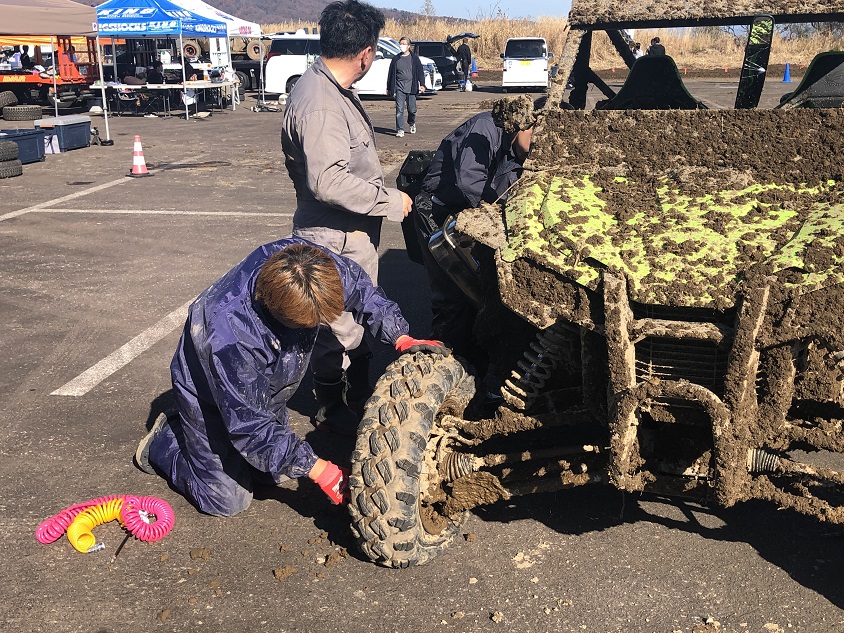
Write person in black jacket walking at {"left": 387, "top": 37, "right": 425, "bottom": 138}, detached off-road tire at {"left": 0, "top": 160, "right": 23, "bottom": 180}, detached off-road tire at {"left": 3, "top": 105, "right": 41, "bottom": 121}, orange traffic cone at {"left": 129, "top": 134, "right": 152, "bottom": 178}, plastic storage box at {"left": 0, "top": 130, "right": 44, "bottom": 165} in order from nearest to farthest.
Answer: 1. detached off-road tire at {"left": 0, "top": 160, "right": 23, "bottom": 180}
2. orange traffic cone at {"left": 129, "top": 134, "right": 152, "bottom": 178}
3. plastic storage box at {"left": 0, "top": 130, "right": 44, "bottom": 165}
4. person in black jacket walking at {"left": 387, "top": 37, "right": 425, "bottom": 138}
5. detached off-road tire at {"left": 3, "top": 105, "right": 41, "bottom": 121}

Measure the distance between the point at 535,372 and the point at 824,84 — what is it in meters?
2.44

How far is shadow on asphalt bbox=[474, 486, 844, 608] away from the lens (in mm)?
3504

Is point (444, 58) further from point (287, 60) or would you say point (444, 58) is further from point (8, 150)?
point (8, 150)

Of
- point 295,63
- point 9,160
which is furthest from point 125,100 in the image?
point 9,160

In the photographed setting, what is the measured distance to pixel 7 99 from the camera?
21.0 metres

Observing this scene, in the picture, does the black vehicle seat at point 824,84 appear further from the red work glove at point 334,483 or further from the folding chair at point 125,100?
the folding chair at point 125,100

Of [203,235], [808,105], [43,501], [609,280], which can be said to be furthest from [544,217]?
[203,235]

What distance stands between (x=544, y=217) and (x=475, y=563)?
56.0 inches

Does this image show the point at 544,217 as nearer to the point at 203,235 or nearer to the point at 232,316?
the point at 232,316

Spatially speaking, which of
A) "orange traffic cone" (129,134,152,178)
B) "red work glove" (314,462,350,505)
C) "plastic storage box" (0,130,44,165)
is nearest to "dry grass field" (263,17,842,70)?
"orange traffic cone" (129,134,152,178)

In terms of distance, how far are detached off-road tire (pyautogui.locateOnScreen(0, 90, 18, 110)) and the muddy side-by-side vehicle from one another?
20.4m

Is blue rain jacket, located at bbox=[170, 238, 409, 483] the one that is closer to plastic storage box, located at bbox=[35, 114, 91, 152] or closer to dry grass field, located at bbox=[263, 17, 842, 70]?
plastic storage box, located at bbox=[35, 114, 91, 152]

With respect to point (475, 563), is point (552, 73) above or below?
above

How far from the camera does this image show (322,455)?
4.45m
